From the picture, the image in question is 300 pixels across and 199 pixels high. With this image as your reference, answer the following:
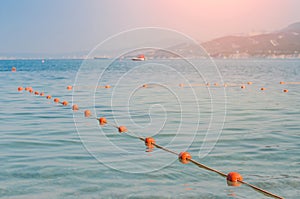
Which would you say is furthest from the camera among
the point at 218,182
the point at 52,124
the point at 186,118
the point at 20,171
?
the point at 186,118

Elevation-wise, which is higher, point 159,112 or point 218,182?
point 159,112

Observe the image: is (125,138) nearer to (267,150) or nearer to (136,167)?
(136,167)

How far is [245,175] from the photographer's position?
860cm

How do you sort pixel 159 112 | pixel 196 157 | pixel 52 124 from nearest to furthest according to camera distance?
pixel 196 157 → pixel 52 124 → pixel 159 112

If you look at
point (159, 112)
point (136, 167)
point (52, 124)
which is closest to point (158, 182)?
point (136, 167)

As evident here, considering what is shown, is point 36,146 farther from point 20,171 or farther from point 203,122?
point 203,122

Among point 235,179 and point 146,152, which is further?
point 146,152

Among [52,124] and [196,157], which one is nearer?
[196,157]

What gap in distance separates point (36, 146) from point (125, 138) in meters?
2.77

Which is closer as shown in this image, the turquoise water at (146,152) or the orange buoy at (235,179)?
the turquoise water at (146,152)

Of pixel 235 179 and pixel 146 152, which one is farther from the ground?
pixel 146 152

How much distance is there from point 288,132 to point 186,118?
14.2 feet

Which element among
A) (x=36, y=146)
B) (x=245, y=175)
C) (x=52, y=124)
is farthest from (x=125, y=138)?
(x=245, y=175)

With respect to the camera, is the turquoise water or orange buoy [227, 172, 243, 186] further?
orange buoy [227, 172, 243, 186]
